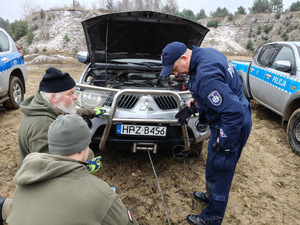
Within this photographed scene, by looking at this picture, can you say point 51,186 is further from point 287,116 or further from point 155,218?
point 287,116

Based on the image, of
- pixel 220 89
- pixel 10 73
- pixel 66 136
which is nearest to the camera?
pixel 66 136

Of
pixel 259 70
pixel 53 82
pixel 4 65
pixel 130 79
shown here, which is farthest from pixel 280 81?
pixel 4 65

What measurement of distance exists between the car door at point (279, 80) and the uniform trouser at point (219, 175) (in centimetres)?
236

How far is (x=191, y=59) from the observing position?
5.94ft

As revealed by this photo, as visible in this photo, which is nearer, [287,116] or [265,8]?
[287,116]

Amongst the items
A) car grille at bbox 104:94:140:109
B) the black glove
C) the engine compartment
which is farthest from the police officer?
the engine compartment

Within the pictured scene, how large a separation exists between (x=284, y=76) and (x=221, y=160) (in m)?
2.75

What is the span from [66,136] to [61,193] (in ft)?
0.93

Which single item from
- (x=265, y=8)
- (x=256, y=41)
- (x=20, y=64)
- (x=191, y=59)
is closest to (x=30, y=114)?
(x=191, y=59)

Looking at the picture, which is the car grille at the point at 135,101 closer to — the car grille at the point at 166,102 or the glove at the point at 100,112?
the car grille at the point at 166,102

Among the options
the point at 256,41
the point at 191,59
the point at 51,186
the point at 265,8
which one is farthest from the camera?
the point at 265,8

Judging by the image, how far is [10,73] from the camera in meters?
4.37

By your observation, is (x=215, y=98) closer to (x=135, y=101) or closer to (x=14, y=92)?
(x=135, y=101)

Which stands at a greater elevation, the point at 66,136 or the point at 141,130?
the point at 66,136
